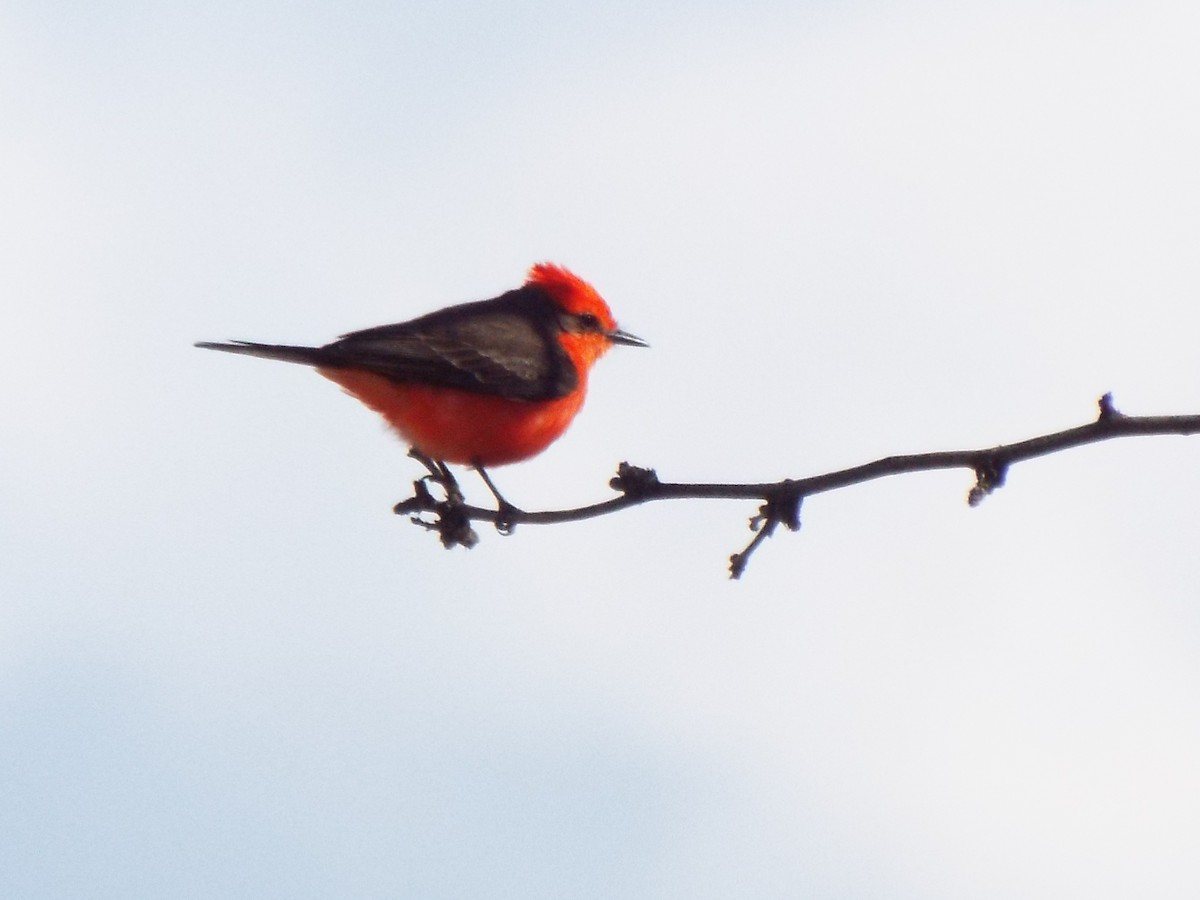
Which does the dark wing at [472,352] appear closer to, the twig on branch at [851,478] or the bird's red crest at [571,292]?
the bird's red crest at [571,292]

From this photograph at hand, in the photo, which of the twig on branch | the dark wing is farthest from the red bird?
the twig on branch

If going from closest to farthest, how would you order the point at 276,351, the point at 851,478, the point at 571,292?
the point at 851,478 < the point at 276,351 < the point at 571,292

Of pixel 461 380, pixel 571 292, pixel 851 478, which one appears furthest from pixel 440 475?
pixel 851 478

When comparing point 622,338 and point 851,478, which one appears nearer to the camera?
point 851,478

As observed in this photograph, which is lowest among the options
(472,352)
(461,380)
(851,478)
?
(851,478)

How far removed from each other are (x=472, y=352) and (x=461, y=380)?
15.4 inches

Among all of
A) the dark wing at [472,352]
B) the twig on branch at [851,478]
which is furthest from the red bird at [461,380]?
the twig on branch at [851,478]

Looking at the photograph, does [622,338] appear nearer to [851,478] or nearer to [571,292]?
[571,292]

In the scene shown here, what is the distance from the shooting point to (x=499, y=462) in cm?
959

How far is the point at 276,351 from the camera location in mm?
8422

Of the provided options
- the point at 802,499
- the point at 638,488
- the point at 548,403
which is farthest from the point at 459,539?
the point at 802,499

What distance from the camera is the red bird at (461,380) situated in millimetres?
9094

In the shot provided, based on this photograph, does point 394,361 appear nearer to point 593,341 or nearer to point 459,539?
point 459,539

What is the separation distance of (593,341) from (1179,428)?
7924 mm
